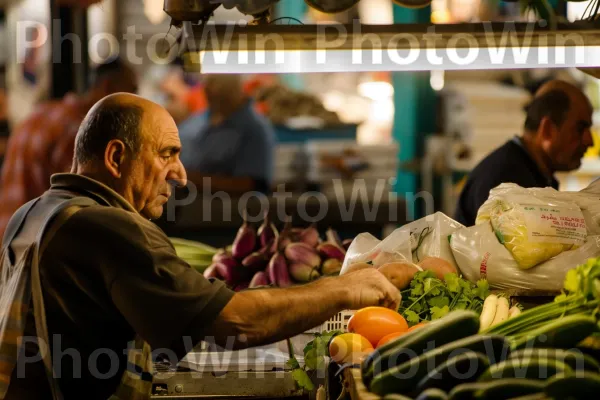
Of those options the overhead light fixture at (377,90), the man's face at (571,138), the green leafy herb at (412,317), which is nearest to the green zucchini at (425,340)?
the green leafy herb at (412,317)

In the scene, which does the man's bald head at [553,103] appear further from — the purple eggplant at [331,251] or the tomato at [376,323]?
the tomato at [376,323]

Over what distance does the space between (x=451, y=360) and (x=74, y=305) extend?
109 cm

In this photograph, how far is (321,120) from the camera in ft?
33.1

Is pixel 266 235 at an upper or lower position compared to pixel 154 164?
lower

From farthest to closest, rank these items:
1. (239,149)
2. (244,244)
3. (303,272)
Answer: (239,149) → (244,244) → (303,272)

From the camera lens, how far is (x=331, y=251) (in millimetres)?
4379

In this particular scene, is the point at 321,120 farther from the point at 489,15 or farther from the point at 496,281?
the point at 496,281

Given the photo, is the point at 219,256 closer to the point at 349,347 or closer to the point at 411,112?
the point at 349,347

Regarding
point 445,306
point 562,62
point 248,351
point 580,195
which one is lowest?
point 248,351

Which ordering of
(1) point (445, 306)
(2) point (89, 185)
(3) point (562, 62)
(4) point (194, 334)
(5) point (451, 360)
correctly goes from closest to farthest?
(5) point (451, 360) < (4) point (194, 334) < (2) point (89, 185) < (1) point (445, 306) < (3) point (562, 62)

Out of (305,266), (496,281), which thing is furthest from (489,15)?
(496,281)

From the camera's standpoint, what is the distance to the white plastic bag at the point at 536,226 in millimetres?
3281

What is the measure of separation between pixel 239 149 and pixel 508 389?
649 cm

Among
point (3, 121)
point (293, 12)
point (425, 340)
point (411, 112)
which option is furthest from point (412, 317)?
point (293, 12)
